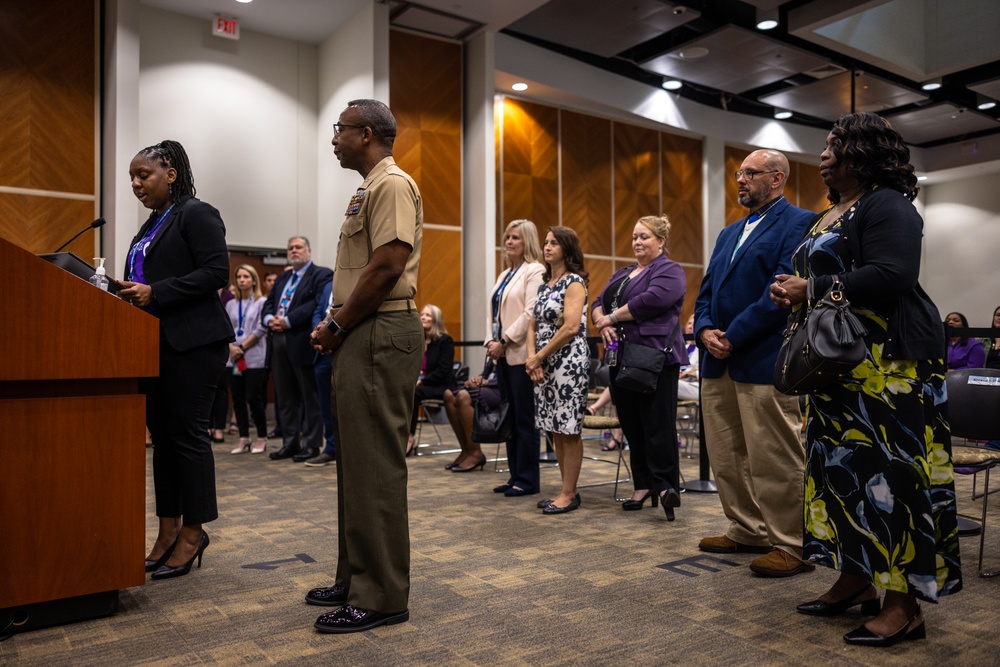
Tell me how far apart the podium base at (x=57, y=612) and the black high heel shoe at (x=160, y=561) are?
1.46 ft

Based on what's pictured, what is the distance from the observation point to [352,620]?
2.29 meters

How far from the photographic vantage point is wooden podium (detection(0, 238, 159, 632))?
223cm

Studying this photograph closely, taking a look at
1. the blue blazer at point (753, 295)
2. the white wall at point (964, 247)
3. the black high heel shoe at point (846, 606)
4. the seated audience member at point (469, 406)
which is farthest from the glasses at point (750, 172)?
the white wall at point (964, 247)

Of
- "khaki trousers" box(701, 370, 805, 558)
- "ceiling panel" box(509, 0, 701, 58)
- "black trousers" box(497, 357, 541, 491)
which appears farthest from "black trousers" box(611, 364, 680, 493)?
"ceiling panel" box(509, 0, 701, 58)

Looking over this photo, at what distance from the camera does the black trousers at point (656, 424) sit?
4043 millimetres

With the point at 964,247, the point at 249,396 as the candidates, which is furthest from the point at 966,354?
the point at 964,247

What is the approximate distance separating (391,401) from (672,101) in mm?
10905

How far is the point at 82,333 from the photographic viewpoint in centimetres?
233

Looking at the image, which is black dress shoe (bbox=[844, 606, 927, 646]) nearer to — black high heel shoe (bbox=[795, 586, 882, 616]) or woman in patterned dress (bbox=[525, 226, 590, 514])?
black high heel shoe (bbox=[795, 586, 882, 616])

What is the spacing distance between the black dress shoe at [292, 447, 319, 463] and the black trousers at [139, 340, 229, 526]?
3004 mm

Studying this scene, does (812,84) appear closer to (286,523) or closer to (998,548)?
(998,548)

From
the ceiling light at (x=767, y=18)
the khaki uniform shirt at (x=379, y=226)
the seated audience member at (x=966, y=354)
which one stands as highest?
the ceiling light at (x=767, y=18)

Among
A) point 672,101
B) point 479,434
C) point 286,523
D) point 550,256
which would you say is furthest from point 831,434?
point 672,101

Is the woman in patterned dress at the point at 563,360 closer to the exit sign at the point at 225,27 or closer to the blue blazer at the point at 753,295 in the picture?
the blue blazer at the point at 753,295
